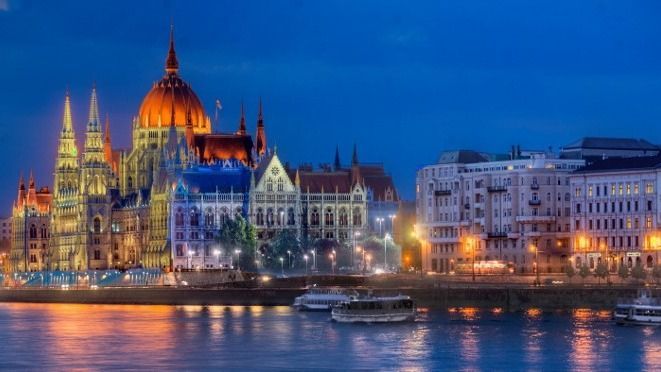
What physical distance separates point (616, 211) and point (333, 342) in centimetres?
5472

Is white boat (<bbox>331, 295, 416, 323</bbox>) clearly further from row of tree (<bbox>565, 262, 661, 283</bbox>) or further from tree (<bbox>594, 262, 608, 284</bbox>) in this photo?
row of tree (<bbox>565, 262, 661, 283</bbox>)

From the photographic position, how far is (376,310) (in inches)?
4801

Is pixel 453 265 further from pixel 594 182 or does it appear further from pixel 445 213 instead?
pixel 594 182

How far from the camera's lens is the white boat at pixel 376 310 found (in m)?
121

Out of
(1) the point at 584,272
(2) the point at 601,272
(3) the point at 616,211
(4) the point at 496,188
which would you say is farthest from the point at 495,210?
(2) the point at 601,272

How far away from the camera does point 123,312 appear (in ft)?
483

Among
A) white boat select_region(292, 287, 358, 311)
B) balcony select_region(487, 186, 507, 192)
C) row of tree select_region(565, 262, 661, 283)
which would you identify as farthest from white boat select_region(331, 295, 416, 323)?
balcony select_region(487, 186, 507, 192)

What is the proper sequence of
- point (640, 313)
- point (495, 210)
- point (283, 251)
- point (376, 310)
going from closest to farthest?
point (640, 313)
point (376, 310)
point (495, 210)
point (283, 251)

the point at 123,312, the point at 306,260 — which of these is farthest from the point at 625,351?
the point at 306,260

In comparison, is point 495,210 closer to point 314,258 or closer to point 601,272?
point 601,272

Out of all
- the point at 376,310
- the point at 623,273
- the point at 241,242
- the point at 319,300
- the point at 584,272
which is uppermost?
the point at 241,242

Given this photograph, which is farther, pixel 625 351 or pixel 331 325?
pixel 331 325

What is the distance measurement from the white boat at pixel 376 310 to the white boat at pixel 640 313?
13.4m

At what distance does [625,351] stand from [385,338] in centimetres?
1556
